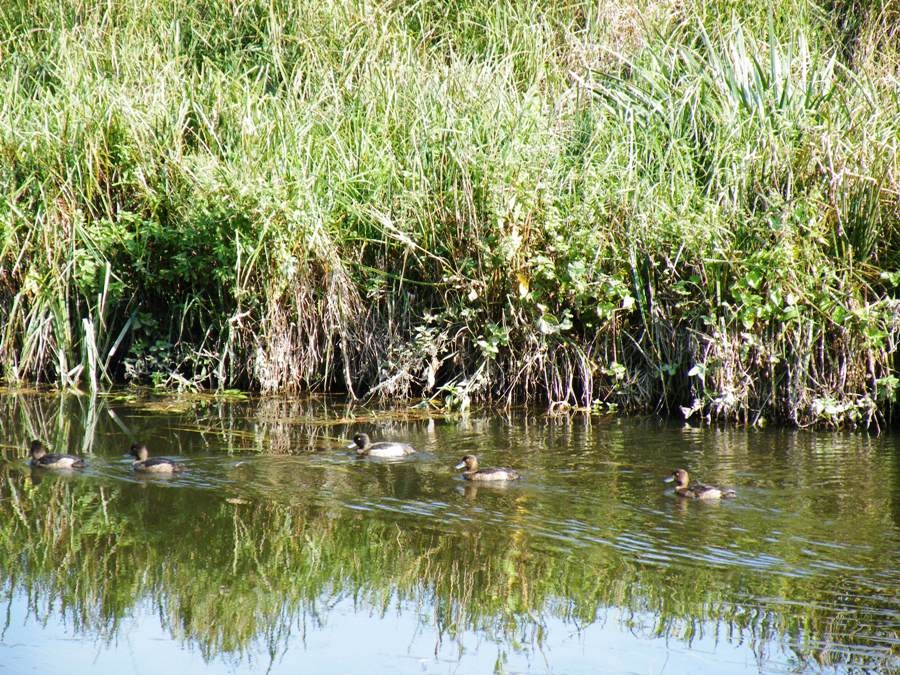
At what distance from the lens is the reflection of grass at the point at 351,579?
582cm

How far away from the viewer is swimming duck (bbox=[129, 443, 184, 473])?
8.39m

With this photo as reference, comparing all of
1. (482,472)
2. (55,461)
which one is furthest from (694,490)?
(55,461)

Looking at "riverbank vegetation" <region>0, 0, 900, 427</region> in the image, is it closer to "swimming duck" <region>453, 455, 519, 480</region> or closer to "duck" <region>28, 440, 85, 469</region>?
"swimming duck" <region>453, 455, 519, 480</region>

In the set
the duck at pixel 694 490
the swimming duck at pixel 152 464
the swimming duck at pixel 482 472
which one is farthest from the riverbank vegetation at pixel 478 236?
the swimming duck at pixel 152 464

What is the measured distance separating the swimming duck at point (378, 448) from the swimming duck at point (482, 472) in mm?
614

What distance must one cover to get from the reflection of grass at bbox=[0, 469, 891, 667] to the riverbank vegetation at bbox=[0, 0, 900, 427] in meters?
3.62

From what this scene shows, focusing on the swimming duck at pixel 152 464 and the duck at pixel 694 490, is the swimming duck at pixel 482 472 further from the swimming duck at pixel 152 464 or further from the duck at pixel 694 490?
the swimming duck at pixel 152 464

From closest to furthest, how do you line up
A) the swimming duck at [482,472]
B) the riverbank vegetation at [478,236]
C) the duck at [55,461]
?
the swimming duck at [482,472]
the duck at [55,461]
the riverbank vegetation at [478,236]

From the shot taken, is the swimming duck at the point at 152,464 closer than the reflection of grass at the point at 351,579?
No

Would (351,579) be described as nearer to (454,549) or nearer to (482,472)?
(454,549)

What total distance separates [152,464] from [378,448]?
1.69 meters

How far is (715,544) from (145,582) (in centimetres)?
328

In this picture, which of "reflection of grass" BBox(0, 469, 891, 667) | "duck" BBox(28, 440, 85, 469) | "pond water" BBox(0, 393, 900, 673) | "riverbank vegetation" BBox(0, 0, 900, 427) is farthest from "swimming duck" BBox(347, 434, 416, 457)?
"duck" BBox(28, 440, 85, 469)

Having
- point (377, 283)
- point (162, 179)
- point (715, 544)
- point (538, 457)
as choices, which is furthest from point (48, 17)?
point (715, 544)
